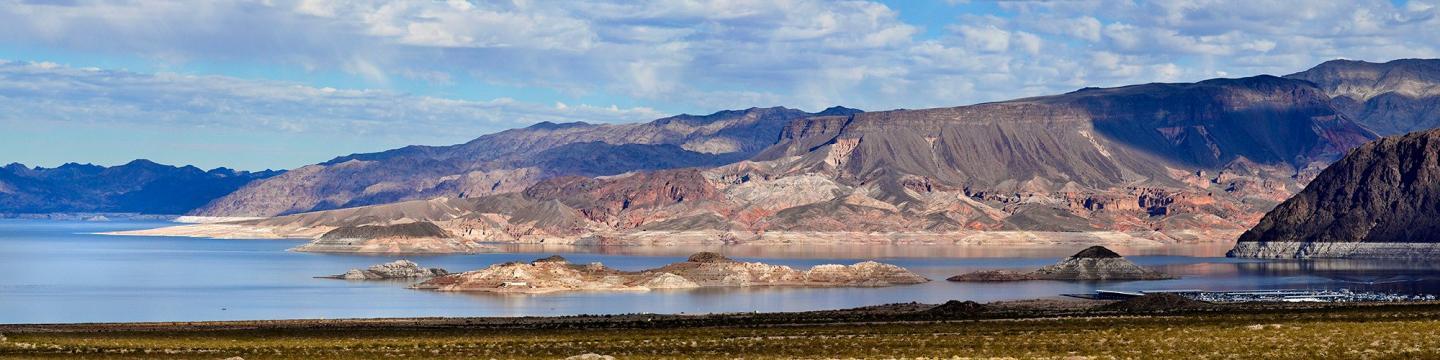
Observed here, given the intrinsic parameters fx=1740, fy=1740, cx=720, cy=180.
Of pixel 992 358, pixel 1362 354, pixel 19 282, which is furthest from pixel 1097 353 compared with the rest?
pixel 19 282

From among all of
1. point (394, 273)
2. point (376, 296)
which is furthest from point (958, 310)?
point (394, 273)

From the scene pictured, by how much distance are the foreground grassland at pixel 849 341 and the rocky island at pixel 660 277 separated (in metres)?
96.5

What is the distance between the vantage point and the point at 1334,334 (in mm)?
43312

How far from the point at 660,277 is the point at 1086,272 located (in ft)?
165

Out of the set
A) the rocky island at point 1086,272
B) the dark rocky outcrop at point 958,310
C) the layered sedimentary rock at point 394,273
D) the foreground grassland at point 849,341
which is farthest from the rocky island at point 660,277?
the foreground grassland at point 849,341

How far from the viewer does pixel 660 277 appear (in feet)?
540

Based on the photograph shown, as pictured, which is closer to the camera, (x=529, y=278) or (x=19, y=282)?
(x=529, y=278)

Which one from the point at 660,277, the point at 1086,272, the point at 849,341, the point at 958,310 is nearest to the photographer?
the point at 849,341

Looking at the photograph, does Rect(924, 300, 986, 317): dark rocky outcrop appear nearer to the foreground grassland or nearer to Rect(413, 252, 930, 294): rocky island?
the foreground grassland

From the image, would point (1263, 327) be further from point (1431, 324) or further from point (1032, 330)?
point (1032, 330)

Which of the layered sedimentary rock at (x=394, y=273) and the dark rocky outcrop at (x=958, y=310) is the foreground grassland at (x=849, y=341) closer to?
the dark rocky outcrop at (x=958, y=310)

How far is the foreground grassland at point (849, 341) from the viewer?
136 feet

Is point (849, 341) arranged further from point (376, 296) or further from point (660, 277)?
point (660, 277)

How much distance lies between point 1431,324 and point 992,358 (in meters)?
12.3
